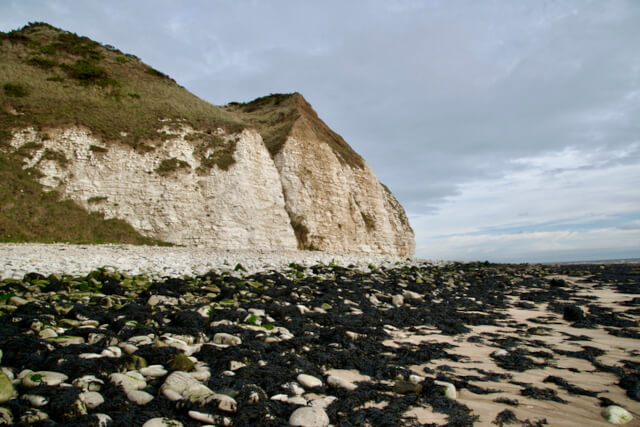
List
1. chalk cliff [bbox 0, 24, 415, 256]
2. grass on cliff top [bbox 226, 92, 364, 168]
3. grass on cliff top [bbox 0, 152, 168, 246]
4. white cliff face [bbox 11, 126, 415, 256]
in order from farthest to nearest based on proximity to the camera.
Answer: grass on cliff top [bbox 226, 92, 364, 168], chalk cliff [bbox 0, 24, 415, 256], white cliff face [bbox 11, 126, 415, 256], grass on cliff top [bbox 0, 152, 168, 246]

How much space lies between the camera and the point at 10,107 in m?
24.1

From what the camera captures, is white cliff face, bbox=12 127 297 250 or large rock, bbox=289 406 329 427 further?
white cliff face, bbox=12 127 297 250

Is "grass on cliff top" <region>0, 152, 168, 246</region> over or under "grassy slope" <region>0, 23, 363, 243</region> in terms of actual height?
under

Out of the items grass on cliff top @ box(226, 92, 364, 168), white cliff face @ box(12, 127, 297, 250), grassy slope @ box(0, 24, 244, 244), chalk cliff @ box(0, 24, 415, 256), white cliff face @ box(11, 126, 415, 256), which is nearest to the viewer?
grassy slope @ box(0, 24, 244, 244)

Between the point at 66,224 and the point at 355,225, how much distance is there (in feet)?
80.4

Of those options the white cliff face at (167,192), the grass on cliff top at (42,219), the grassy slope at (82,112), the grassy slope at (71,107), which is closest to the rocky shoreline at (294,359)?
the grass on cliff top at (42,219)

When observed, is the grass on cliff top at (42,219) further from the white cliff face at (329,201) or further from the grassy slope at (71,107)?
the white cliff face at (329,201)

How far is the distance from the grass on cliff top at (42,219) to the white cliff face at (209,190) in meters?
0.76

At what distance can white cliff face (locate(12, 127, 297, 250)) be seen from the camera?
23.0m

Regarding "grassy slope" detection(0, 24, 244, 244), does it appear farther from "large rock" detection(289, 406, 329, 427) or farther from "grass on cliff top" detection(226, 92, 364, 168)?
"large rock" detection(289, 406, 329, 427)

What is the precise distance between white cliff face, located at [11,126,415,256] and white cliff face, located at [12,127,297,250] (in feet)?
0.22

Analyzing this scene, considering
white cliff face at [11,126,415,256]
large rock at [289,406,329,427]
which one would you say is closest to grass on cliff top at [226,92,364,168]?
white cliff face at [11,126,415,256]

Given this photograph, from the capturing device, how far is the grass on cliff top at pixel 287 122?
3494 cm

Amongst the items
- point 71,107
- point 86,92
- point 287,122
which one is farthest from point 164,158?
point 287,122
